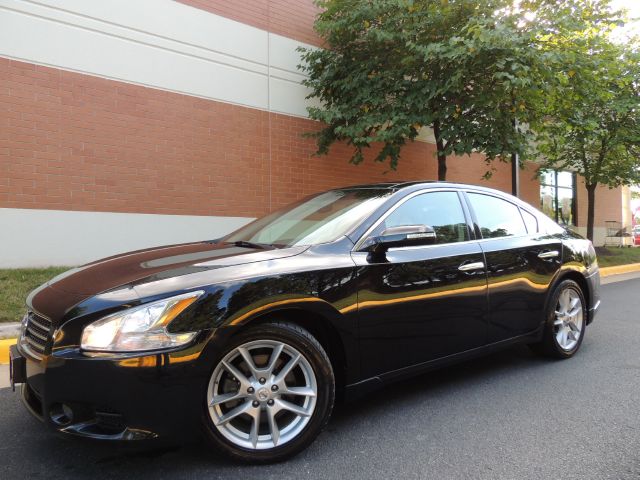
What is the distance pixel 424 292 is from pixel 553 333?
1.78 m

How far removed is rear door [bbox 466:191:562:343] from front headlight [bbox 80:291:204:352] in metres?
2.35

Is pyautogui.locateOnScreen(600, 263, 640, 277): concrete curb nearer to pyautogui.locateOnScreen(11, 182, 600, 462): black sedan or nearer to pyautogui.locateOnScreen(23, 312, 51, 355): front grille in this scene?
pyautogui.locateOnScreen(11, 182, 600, 462): black sedan

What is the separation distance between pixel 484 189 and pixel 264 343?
248 cm

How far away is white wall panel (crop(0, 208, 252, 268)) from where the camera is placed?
292 inches

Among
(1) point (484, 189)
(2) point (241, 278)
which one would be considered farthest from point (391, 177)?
(2) point (241, 278)

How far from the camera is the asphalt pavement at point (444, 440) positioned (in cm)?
249

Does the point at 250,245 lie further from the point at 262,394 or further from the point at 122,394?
the point at 122,394

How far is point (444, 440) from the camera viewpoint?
113 inches

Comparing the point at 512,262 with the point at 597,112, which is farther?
the point at 597,112

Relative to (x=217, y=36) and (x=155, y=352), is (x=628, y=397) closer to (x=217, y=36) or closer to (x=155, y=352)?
(x=155, y=352)

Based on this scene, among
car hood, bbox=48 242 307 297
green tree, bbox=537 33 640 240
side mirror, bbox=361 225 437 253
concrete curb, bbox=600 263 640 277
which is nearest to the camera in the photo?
car hood, bbox=48 242 307 297

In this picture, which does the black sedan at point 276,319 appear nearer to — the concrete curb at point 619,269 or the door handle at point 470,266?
the door handle at point 470,266

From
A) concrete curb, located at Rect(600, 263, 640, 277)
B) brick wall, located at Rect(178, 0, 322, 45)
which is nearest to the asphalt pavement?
brick wall, located at Rect(178, 0, 322, 45)

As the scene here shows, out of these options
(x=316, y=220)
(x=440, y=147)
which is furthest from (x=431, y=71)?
(x=316, y=220)
